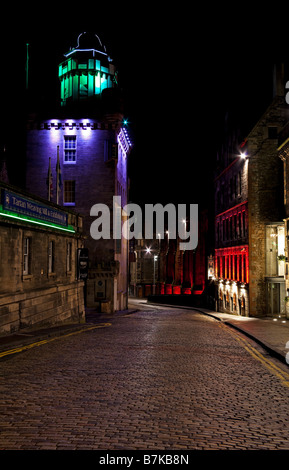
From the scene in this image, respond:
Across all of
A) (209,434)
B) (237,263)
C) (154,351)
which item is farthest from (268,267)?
(209,434)

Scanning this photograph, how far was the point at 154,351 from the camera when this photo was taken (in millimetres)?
14195

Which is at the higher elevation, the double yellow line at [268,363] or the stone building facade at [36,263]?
the stone building facade at [36,263]

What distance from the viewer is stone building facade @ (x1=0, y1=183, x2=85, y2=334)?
16.8 metres

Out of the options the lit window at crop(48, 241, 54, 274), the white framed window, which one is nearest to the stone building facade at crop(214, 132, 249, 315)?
the white framed window

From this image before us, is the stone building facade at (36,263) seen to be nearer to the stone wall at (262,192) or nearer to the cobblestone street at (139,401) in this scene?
the cobblestone street at (139,401)

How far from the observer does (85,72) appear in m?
43.6

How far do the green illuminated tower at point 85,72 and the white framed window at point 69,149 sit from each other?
416 centimetres

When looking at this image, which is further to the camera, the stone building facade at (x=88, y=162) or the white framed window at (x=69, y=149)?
the white framed window at (x=69, y=149)

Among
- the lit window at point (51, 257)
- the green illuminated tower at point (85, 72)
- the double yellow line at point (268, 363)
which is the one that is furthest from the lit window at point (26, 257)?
the green illuminated tower at point (85, 72)

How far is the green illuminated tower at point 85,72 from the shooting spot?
43.3 meters

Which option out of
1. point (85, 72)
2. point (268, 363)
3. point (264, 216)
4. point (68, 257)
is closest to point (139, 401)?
point (268, 363)

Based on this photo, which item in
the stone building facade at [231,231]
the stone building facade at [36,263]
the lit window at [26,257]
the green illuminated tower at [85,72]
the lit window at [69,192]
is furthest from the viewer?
the green illuminated tower at [85,72]

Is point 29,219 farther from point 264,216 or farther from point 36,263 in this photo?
point 264,216
